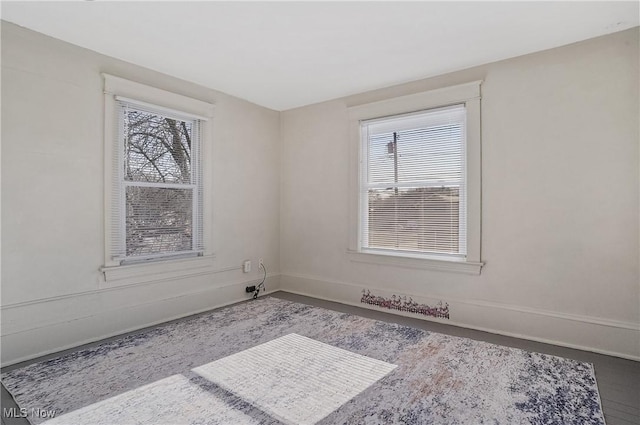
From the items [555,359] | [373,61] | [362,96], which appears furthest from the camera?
[362,96]

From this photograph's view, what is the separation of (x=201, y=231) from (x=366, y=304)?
210 centimetres

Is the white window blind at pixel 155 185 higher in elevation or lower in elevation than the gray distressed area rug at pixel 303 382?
higher

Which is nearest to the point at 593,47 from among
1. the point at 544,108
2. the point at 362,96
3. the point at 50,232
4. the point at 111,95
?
the point at 544,108

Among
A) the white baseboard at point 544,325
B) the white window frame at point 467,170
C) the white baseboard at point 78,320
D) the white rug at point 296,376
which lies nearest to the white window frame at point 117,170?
the white baseboard at point 78,320

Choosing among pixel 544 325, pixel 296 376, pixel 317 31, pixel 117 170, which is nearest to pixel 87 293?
pixel 117 170

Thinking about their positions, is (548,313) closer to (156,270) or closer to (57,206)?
(156,270)

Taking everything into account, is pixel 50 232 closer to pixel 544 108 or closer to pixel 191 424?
pixel 191 424

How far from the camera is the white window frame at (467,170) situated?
332cm

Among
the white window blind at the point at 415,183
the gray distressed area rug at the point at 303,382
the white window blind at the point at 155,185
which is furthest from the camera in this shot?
the white window blind at the point at 415,183

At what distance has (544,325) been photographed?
9.76ft

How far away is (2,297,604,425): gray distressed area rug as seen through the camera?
1.90m

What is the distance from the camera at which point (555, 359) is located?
2.60 meters

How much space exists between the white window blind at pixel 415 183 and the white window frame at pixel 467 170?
0.06 meters

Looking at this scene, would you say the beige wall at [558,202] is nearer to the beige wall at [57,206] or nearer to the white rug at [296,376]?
the white rug at [296,376]
